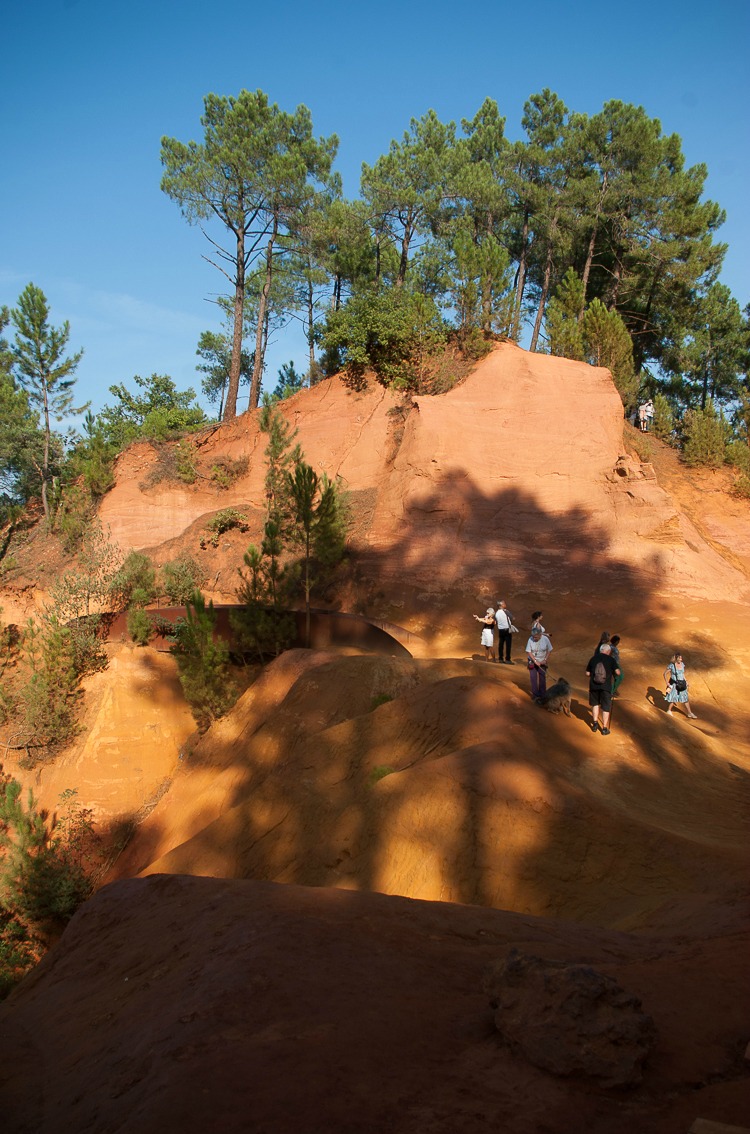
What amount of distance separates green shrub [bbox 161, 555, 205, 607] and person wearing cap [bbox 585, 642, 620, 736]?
1644 cm

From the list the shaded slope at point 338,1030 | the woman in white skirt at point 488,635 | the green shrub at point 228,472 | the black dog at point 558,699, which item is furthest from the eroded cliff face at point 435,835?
the green shrub at point 228,472

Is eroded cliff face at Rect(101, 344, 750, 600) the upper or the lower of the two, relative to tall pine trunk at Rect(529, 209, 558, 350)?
lower

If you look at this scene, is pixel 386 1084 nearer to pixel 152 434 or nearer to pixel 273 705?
pixel 273 705

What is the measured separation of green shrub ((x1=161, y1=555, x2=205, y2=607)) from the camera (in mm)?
24672

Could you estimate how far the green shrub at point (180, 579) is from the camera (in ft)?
80.9

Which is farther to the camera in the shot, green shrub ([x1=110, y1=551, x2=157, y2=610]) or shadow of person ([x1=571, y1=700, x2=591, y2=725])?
green shrub ([x1=110, y1=551, x2=157, y2=610])

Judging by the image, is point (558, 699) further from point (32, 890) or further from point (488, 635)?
point (32, 890)

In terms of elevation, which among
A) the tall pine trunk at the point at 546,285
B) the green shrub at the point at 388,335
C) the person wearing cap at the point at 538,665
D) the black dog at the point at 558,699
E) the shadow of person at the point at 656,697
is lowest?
the shadow of person at the point at 656,697

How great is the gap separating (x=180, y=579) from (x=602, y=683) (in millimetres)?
18033

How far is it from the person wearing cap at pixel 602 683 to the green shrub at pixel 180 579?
16440mm

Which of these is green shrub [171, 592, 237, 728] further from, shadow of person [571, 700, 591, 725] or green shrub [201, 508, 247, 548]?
green shrub [201, 508, 247, 548]

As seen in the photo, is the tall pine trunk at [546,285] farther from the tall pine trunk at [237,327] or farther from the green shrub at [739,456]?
the tall pine trunk at [237,327]

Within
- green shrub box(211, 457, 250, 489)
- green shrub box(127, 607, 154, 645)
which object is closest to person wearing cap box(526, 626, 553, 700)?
green shrub box(127, 607, 154, 645)

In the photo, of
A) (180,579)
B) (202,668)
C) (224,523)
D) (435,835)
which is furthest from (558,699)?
(224,523)
